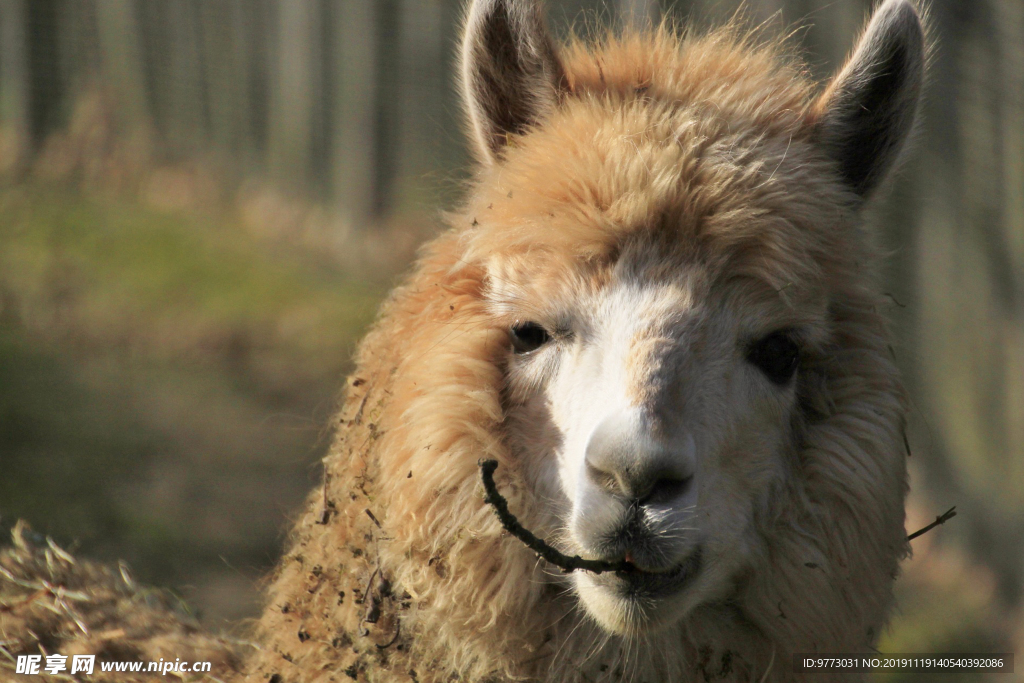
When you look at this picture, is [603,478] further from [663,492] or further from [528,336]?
[528,336]

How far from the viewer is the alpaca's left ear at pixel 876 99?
232 centimetres

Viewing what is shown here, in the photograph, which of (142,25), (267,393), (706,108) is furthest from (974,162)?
(142,25)

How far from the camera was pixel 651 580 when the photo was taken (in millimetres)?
1885

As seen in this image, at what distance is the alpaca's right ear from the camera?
2.33 meters

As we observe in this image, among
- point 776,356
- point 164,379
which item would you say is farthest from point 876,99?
point 164,379

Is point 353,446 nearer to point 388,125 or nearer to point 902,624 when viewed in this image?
point 902,624

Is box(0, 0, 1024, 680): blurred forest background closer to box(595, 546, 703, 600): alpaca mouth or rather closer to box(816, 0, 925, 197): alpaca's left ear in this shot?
box(816, 0, 925, 197): alpaca's left ear

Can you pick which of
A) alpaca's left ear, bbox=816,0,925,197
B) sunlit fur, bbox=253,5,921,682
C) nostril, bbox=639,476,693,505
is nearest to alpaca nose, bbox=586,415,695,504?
nostril, bbox=639,476,693,505

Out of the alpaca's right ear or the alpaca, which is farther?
the alpaca's right ear

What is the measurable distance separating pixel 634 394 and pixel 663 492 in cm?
21

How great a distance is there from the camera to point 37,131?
11094mm

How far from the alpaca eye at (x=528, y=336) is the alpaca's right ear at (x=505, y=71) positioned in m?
0.57

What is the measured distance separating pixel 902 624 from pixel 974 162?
10.6ft

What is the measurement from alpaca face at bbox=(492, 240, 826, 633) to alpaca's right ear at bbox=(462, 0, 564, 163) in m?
0.52
